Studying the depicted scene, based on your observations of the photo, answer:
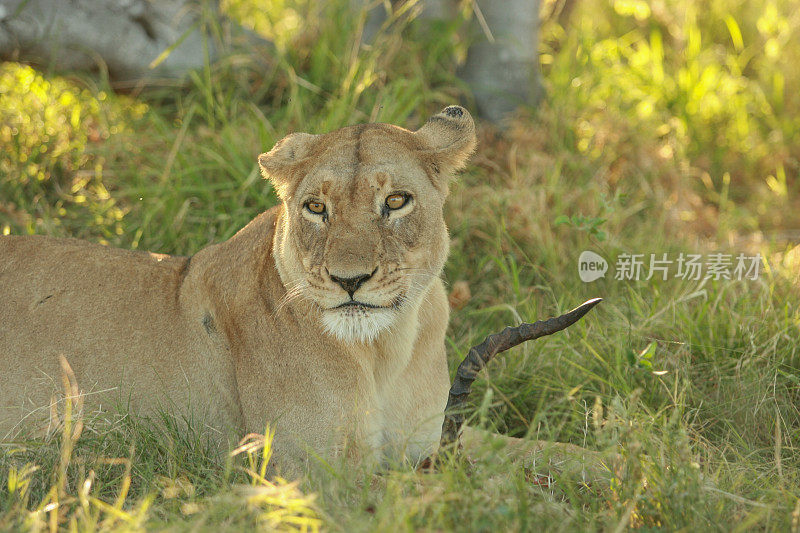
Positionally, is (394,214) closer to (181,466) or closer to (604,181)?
(181,466)

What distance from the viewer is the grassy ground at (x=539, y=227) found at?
2.61m

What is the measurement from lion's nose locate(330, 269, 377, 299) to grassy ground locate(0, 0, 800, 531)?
545 mm

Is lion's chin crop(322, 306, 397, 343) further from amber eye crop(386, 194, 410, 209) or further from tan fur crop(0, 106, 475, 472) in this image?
amber eye crop(386, 194, 410, 209)

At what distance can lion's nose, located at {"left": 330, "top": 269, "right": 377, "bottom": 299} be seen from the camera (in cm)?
277

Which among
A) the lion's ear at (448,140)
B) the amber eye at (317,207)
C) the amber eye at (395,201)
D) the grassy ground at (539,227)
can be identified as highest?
the lion's ear at (448,140)

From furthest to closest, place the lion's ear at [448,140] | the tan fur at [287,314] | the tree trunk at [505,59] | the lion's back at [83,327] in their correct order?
the tree trunk at [505,59], the lion's back at [83,327], the lion's ear at [448,140], the tan fur at [287,314]

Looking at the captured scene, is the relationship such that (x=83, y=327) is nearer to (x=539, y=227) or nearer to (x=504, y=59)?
(x=539, y=227)

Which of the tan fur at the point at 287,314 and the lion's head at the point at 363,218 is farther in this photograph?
the tan fur at the point at 287,314

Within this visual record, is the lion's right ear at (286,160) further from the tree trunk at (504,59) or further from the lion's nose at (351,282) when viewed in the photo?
the tree trunk at (504,59)

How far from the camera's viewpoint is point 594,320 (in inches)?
163

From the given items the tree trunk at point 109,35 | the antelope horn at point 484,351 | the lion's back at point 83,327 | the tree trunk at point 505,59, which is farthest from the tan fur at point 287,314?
the tree trunk at point 505,59

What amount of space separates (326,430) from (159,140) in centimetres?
298

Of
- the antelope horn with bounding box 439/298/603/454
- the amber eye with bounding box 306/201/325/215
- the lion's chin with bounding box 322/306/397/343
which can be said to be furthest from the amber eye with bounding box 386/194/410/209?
the antelope horn with bounding box 439/298/603/454

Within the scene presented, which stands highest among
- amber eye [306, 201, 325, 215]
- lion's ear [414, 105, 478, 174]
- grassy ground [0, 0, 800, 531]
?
lion's ear [414, 105, 478, 174]
